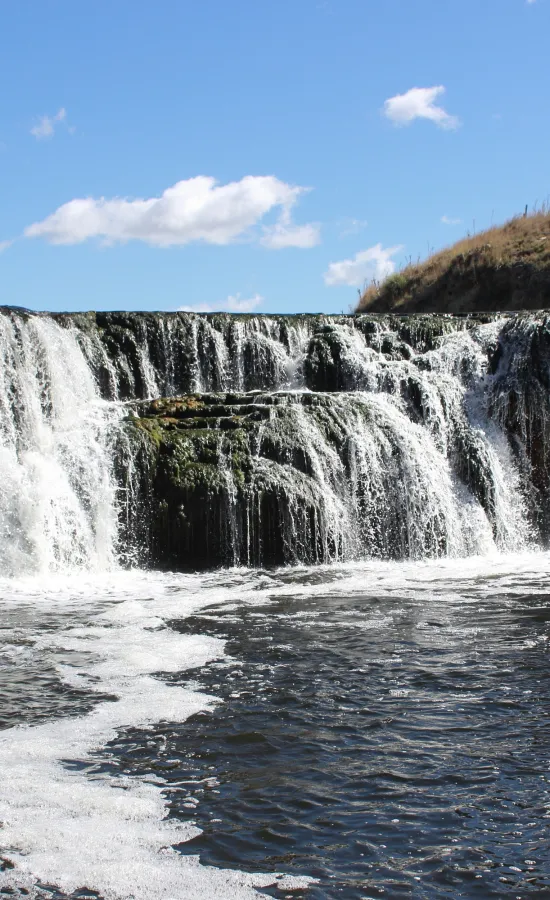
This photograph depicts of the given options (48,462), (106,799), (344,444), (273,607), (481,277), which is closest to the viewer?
(106,799)

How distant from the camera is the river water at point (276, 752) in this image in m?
4.39

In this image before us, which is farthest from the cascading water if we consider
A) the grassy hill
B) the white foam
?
the grassy hill

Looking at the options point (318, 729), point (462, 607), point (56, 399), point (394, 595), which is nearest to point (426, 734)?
point (318, 729)

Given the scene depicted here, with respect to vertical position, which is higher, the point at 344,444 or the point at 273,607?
the point at 344,444

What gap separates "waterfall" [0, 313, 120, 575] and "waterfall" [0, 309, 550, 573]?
0.03 metres

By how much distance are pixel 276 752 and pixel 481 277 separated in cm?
2534

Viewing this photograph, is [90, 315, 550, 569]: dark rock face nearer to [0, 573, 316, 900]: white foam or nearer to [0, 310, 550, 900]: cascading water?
[0, 310, 550, 900]: cascading water

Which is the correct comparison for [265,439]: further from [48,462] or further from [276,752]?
[276,752]

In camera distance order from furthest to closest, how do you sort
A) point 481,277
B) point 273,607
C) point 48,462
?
point 481,277 < point 48,462 < point 273,607

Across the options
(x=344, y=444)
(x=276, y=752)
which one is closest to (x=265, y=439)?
(x=344, y=444)

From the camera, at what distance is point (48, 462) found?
45.3 feet

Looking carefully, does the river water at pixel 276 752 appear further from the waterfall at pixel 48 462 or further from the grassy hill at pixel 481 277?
the grassy hill at pixel 481 277

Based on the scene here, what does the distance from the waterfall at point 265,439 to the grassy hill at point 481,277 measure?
9419 mm

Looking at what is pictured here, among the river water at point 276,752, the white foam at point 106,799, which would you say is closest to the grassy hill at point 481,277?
the river water at point 276,752
